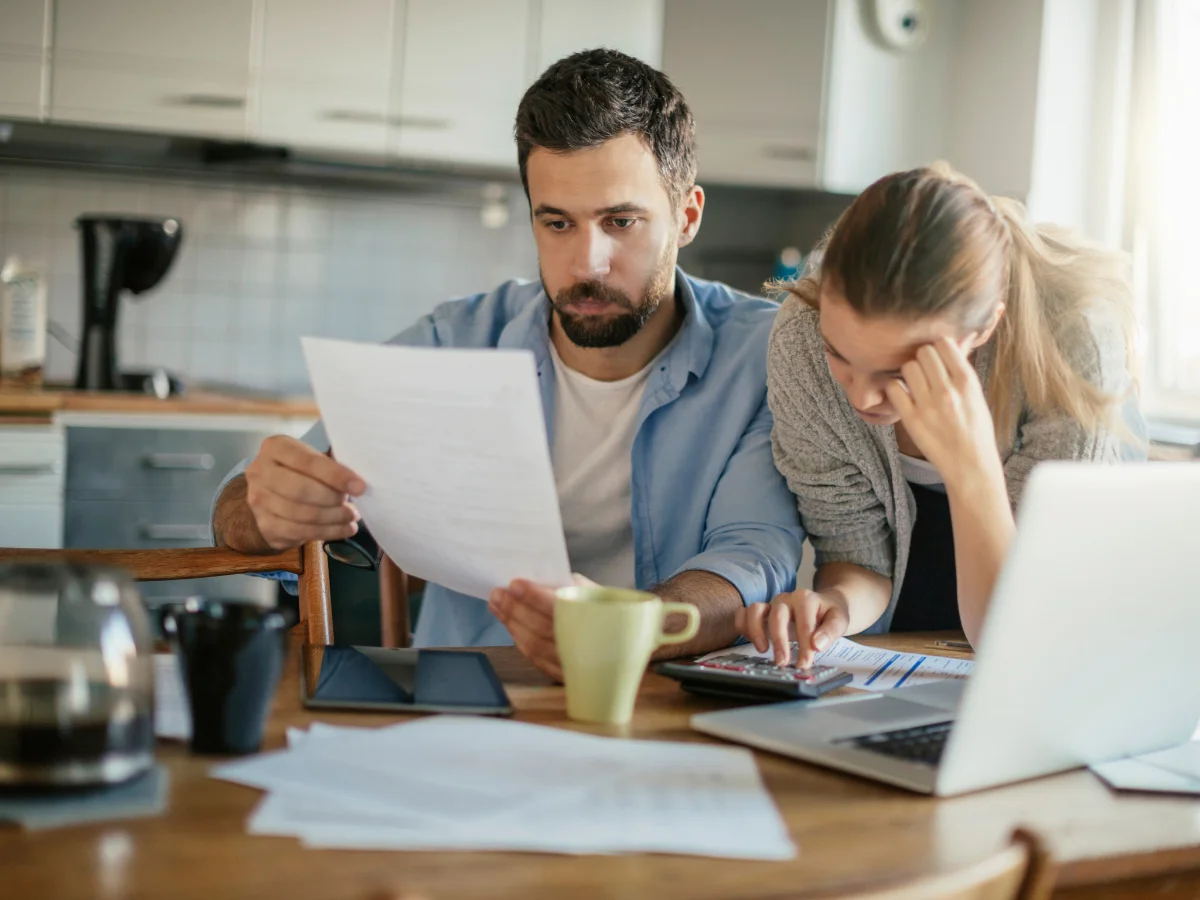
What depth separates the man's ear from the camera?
1.71 m

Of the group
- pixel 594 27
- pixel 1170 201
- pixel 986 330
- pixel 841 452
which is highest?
pixel 594 27

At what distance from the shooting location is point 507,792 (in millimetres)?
761

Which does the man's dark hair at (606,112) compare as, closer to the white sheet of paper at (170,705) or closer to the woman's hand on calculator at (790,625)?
the woman's hand on calculator at (790,625)

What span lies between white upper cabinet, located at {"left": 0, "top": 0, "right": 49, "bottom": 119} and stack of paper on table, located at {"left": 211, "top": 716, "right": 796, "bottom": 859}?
2.59 meters

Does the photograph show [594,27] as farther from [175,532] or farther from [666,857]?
[666,857]

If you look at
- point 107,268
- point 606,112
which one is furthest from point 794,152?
point 606,112

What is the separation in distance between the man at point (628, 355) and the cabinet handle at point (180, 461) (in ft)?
4.28

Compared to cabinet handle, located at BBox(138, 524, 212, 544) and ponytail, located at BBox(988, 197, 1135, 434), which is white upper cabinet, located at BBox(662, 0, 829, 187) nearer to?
cabinet handle, located at BBox(138, 524, 212, 544)

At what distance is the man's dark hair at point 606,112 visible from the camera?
1.54 metres

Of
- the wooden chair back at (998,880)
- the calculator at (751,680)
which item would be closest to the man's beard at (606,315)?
the calculator at (751,680)

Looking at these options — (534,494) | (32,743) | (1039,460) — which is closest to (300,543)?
(534,494)

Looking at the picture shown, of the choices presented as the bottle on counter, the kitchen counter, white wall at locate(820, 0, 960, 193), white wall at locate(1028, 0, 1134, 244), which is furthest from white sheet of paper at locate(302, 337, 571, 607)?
white wall at locate(820, 0, 960, 193)

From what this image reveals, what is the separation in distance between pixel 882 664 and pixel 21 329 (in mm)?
2549

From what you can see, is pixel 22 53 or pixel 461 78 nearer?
pixel 22 53
